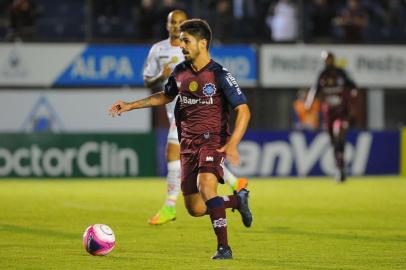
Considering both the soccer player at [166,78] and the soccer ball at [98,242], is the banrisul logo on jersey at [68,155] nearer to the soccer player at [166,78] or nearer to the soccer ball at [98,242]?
the soccer player at [166,78]

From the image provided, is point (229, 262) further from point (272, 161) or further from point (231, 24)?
point (231, 24)

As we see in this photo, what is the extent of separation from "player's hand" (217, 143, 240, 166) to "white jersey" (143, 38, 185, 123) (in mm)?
4179

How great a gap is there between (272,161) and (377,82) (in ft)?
13.4

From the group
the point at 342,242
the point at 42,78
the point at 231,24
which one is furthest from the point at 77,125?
the point at 342,242

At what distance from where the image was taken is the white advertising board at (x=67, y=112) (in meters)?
24.4

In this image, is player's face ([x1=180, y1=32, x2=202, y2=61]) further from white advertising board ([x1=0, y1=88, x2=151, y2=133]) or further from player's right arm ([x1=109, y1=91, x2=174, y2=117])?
white advertising board ([x1=0, y1=88, x2=151, y2=133])

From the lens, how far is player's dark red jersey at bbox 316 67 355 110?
2130 centimetres

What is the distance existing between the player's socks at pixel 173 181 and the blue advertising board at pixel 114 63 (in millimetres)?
11889

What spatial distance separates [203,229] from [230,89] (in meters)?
3.35

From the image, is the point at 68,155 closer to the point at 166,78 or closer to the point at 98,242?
the point at 166,78

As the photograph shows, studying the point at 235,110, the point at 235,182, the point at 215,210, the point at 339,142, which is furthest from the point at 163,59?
the point at 339,142

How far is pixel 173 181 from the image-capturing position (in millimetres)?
12875

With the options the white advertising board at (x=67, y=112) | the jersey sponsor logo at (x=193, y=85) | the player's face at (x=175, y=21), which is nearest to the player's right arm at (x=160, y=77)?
the player's face at (x=175, y=21)

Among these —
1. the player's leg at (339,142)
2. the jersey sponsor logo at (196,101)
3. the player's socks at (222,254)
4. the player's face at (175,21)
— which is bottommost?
the player's leg at (339,142)
